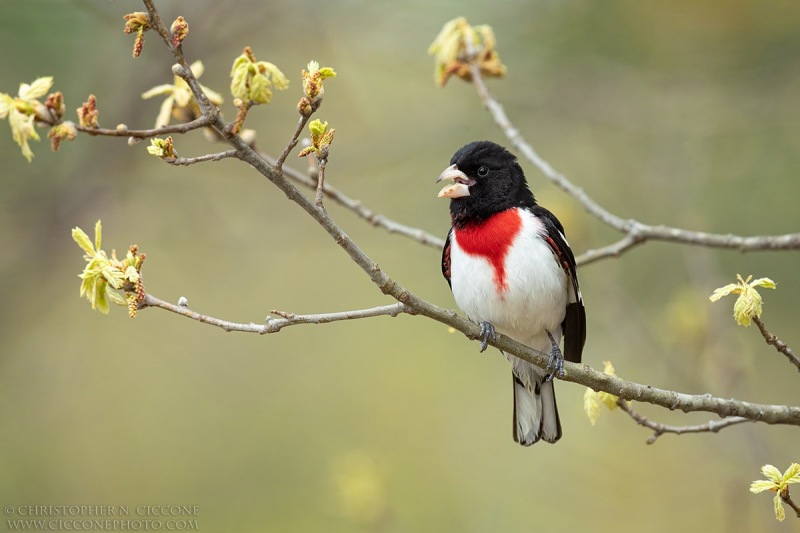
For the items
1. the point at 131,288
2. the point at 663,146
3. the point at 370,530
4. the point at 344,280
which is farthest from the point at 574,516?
the point at 131,288

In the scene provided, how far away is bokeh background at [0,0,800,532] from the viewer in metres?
6.22

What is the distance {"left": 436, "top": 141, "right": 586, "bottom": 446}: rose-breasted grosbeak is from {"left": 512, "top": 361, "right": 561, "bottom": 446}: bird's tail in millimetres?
44

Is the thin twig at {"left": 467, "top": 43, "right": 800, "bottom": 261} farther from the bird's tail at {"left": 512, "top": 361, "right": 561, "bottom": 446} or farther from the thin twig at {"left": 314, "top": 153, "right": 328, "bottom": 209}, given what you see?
the thin twig at {"left": 314, "top": 153, "right": 328, "bottom": 209}

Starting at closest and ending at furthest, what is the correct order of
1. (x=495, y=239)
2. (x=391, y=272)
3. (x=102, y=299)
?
(x=102, y=299), (x=495, y=239), (x=391, y=272)

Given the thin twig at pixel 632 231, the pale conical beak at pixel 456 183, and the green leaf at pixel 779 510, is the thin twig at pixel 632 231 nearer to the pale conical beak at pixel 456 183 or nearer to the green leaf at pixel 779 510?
the pale conical beak at pixel 456 183

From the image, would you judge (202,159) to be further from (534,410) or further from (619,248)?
(534,410)

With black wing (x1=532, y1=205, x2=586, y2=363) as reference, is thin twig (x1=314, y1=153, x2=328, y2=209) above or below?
below

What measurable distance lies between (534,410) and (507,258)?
0.99 m

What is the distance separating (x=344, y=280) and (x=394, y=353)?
1.01m

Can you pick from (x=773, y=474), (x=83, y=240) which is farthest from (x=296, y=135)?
(x=773, y=474)

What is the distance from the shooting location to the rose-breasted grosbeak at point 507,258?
418cm

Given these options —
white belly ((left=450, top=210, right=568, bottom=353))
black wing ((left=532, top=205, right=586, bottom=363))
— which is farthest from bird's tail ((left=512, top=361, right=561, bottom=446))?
white belly ((left=450, top=210, right=568, bottom=353))

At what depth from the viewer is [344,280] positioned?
9.87 m

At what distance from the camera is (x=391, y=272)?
967 cm
